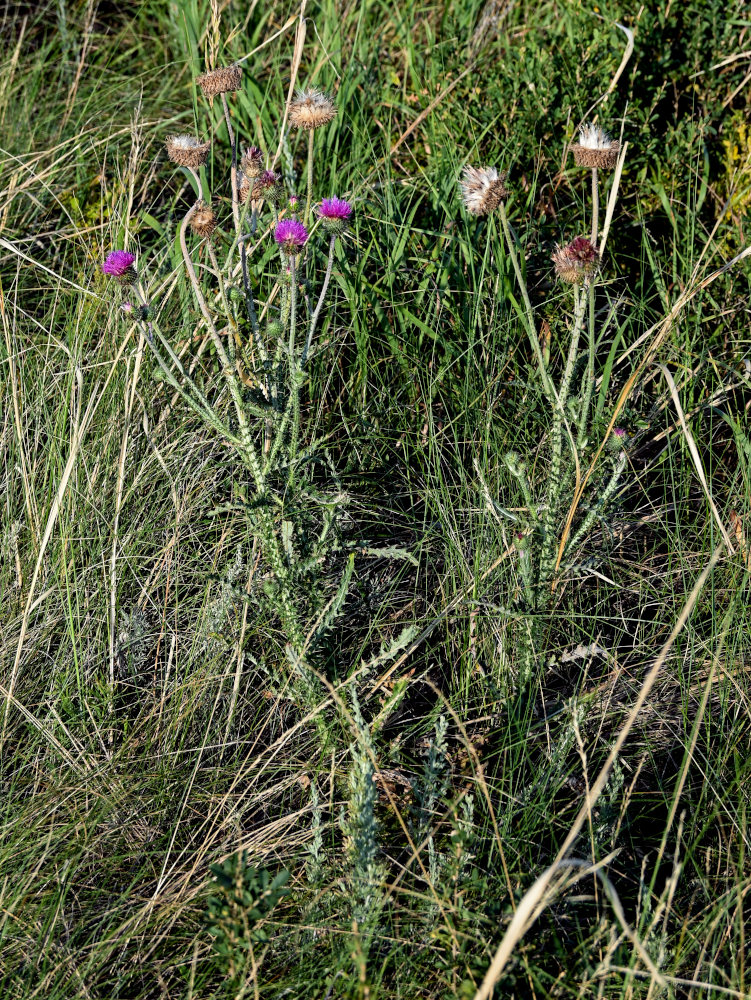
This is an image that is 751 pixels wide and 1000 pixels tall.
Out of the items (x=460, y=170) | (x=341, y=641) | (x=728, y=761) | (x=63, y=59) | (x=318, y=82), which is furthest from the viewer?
(x=63, y=59)

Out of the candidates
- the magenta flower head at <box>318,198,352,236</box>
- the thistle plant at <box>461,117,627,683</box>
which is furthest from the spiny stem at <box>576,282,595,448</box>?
the magenta flower head at <box>318,198,352,236</box>

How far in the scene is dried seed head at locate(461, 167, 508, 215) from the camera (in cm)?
166

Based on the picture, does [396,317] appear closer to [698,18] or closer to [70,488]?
[70,488]

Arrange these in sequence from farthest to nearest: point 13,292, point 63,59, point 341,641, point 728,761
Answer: point 63,59 < point 13,292 < point 341,641 < point 728,761

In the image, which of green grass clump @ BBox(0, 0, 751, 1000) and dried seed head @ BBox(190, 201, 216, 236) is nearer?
green grass clump @ BBox(0, 0, 751, 1000)

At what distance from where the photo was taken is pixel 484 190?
1666mm

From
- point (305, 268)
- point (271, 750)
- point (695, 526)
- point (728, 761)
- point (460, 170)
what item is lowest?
point (271, 750)

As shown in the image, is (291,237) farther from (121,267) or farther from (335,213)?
(121,267)

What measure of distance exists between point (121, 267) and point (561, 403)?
2.70ft

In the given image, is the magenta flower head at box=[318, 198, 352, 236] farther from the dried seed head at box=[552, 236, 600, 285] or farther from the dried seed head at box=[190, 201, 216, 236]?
the dried seed head at box=[552, 236, 600, 285]

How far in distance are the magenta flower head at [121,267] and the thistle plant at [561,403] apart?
2.05 ft

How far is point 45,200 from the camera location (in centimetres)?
274

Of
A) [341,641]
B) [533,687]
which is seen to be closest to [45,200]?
[341,641]

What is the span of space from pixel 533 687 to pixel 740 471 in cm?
76
